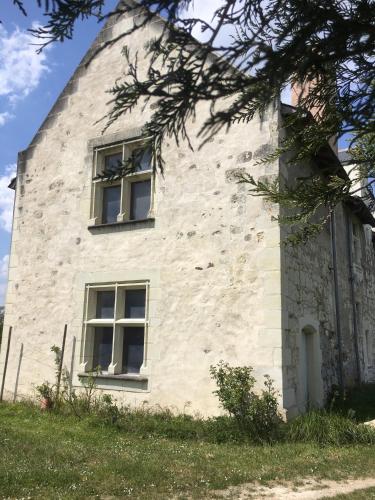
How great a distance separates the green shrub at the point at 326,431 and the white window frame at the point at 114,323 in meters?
2.71

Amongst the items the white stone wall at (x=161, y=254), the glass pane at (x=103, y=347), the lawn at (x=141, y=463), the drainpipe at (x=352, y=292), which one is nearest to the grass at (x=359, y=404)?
the drainpipe at (x=352, y=292)

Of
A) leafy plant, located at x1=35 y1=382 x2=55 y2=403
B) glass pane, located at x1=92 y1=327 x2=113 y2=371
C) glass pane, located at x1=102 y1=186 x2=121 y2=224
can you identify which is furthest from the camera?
glass pane, located at x1=102 y1=186 x2=121 y2=224

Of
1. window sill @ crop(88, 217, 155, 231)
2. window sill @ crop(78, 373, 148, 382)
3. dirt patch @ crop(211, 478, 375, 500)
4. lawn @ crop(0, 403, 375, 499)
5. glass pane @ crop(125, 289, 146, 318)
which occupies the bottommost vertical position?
dirt patch @ crop(211, 478, 375, 500)

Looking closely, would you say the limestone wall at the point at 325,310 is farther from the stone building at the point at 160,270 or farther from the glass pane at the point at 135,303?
the glass pane at the point at 135,303

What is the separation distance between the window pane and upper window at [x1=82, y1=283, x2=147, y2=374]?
1.39 metres

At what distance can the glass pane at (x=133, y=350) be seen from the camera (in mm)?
8258

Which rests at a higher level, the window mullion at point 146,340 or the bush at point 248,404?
the window mullion at point 146,340

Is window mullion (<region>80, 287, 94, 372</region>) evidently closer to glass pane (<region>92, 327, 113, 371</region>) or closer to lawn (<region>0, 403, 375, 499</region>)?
glass pane (<region>92, 327, 113, 371</region>)

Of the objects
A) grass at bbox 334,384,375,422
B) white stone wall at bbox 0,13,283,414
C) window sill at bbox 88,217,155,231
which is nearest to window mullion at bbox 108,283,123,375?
white stone wall at bbox 0,13,283,414

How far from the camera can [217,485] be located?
454 cm

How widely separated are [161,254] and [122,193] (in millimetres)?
1588

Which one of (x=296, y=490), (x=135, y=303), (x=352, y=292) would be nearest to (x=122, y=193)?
(x=135, y=303)

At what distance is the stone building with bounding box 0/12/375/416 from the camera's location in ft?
23.8

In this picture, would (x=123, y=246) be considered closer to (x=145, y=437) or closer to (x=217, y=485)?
(x=145, y=437)
